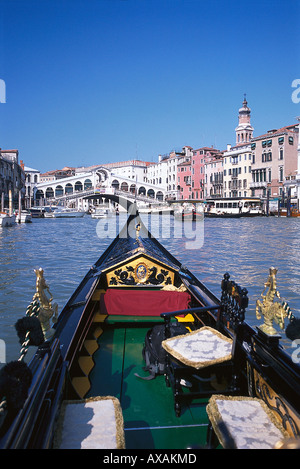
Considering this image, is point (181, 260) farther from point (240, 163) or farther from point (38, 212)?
point (240, 163)

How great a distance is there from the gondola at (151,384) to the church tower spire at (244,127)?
120ft

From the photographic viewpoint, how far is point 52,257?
32.8ft

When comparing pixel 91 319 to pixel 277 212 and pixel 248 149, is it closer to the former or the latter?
pixel 277 212

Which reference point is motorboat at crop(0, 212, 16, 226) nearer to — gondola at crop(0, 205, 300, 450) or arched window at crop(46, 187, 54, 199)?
gondola at crop(0, 205, 300, 450)

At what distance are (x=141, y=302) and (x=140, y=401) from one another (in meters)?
1.26

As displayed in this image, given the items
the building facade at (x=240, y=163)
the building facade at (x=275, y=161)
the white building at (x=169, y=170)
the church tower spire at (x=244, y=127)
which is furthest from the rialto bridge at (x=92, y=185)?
the building facade at (x=275, y=161)

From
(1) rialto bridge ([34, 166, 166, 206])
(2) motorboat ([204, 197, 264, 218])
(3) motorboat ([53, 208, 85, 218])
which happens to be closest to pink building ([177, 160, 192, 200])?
(1) rialto bridge ([34, 166, 166, 206])

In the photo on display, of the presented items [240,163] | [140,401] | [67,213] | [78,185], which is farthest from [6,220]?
[78,185]

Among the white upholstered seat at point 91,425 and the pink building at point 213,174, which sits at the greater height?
the pink building at point 213,174

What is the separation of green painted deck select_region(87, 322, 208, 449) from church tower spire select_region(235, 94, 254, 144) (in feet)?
121

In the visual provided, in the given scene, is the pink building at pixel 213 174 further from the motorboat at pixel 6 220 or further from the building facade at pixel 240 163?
the motorboat at pixel 6 220

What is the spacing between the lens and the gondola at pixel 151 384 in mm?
1213

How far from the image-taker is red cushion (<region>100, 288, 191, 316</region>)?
3.12 metres
